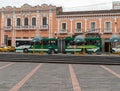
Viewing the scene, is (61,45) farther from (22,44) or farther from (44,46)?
(22,44)

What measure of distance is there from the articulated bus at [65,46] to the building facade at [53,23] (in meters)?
6.48

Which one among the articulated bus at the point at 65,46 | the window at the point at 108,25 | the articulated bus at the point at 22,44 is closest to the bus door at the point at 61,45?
the articulated bus at the point at 65,46

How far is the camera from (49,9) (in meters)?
62.1

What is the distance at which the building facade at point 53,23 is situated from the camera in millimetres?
58625

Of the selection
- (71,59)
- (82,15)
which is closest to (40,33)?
(82,15)

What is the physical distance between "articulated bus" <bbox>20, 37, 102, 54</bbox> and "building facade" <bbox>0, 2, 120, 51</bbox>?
6479 mm

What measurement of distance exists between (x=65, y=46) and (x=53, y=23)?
9.81 m

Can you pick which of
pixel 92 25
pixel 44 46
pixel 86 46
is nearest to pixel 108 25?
pixel 92 25

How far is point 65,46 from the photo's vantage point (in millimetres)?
53344

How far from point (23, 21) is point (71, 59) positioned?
36.0 m

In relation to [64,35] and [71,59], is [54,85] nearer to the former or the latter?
[71,59]

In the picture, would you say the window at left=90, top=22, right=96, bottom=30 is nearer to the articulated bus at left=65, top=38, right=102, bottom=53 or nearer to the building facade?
the building facade

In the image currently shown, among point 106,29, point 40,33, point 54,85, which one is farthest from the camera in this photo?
point 40,33

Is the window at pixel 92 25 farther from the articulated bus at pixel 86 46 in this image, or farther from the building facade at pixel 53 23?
the articulated bus at pixel 86 46
